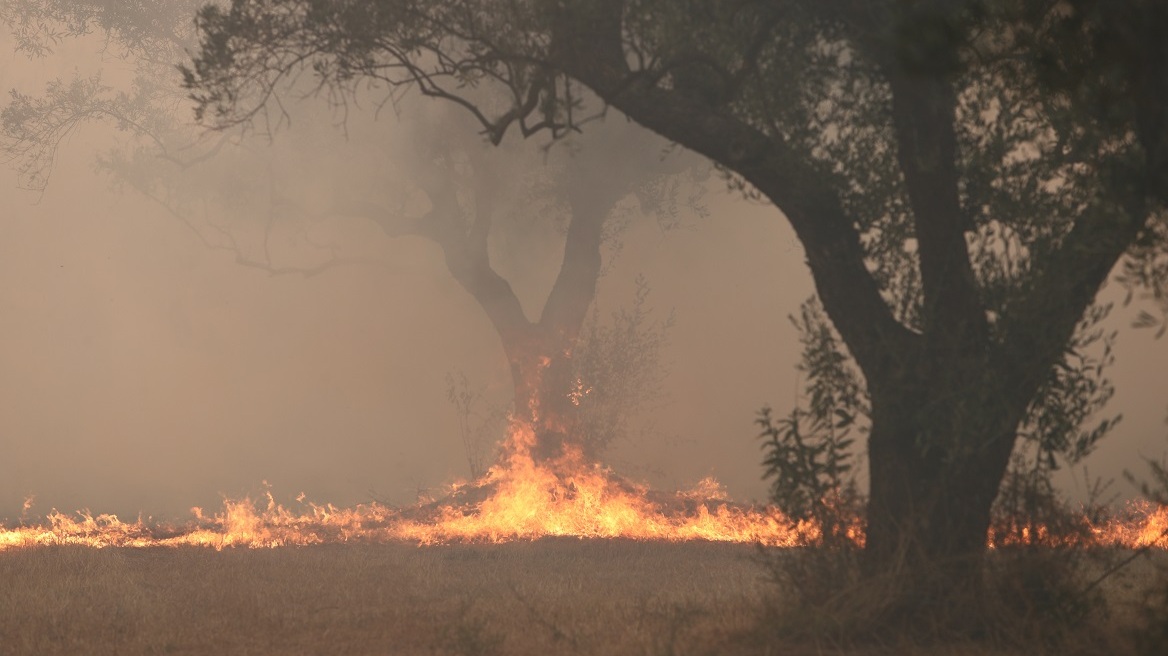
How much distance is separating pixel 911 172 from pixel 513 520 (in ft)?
46.0

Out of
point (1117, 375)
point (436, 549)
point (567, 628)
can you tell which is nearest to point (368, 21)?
point (567, 628)

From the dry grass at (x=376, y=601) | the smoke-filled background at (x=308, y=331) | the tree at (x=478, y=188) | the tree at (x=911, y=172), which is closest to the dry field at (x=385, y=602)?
the dry grass at (x=376, y=601)

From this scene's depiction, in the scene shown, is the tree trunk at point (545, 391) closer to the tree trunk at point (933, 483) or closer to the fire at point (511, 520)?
the fire at point (511, 520)

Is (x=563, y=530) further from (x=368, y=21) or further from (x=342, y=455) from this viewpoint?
(x=342, y=455)

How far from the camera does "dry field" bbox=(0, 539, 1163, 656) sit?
9.09 m

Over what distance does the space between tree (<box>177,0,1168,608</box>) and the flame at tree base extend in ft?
31.9

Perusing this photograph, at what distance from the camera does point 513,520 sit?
21.3 m

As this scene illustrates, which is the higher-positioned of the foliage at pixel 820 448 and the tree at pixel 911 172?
the tree at pixel 911 172

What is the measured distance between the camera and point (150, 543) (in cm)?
1830

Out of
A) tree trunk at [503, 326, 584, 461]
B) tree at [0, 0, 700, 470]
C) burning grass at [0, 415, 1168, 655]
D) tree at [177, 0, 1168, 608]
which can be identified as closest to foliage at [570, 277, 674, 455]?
tree at [0, 0, 700, 470]

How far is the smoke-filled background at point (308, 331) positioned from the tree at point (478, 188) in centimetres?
21

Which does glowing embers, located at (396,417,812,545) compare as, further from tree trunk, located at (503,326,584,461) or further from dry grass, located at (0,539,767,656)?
dry grass, located at (0,539,767,656)

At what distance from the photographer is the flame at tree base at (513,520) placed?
755 inches

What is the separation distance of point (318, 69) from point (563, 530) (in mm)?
12040
